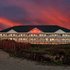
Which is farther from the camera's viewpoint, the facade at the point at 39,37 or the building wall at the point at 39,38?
the building wall at the point at 39,38

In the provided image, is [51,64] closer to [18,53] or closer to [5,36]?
[18,53]

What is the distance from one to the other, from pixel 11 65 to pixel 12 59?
15.4ft

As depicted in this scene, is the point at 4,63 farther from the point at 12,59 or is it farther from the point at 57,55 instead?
the point at 57,55

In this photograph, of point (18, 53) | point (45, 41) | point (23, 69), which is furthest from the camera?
point (45, 41)

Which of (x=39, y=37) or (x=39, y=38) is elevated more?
(x=39, y=37)

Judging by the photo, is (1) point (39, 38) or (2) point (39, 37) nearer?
(2) point (39, 37)

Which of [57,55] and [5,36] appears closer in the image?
[57,55]

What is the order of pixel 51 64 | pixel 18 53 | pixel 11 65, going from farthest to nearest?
1. pixel 18 53
2. pixel 51 64
3. pixel 11 65

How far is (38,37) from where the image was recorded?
111 m

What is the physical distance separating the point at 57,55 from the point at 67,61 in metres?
3.08

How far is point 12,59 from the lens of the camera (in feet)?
116

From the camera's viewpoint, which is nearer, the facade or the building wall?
the facade

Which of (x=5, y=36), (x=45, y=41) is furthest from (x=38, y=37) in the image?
(x=5, y=36)

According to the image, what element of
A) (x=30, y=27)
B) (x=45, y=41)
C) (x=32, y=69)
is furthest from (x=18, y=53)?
(x=30, y=27)
